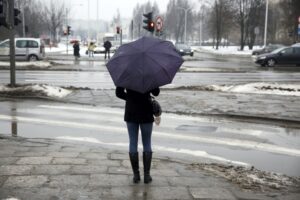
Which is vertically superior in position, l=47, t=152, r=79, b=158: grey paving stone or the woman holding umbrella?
the woman holding umbrella

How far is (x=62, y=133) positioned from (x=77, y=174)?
3.76 meters

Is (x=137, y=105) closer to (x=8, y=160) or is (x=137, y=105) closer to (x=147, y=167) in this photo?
(x=147, y=167)

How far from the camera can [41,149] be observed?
853 cm

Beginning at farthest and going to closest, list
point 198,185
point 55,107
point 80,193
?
point 55,107 < point 198,185 < point 80,193

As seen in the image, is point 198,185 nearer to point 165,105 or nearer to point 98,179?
point 98,179

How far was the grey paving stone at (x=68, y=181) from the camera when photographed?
626 cm

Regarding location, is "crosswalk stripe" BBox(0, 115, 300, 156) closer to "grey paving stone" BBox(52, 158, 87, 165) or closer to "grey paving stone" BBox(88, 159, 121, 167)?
"grey paving stone" BBox(88, 159, 121, 167)

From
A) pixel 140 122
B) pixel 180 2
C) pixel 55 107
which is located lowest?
pixel 55 107

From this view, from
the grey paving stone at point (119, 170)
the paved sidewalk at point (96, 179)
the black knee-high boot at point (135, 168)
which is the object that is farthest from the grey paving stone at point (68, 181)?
the black knee-high boot at point (135, 168)

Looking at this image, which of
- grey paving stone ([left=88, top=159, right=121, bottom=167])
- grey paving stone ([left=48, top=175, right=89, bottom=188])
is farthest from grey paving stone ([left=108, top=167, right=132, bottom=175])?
grey paving stone ([left=48, top=175, right=89, bottom=188])

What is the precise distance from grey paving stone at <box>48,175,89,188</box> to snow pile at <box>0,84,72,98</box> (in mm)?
9744

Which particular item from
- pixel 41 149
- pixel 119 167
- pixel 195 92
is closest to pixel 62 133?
pixel 41 149

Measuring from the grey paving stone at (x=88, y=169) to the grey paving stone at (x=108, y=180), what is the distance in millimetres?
219

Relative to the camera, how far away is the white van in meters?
37.1
